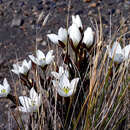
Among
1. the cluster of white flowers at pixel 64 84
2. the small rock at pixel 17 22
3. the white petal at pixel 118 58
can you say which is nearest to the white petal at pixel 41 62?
the cluster of white flowers at pixel 64 84

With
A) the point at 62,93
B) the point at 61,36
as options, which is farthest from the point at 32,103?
the point at 61,36

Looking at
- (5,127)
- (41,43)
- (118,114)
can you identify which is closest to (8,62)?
(41,43)

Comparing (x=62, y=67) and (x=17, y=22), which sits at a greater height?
(x=17, y=22)

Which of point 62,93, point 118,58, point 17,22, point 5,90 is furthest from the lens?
point 17,22

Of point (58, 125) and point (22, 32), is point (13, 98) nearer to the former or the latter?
point (58, 125)

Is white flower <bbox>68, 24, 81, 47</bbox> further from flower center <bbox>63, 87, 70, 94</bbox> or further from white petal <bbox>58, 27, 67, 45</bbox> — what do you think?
flower center <bbox>63, 87, 70, 94</bbox>

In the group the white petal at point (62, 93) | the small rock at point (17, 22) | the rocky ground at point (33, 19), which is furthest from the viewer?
the small rock at point (17, 22)

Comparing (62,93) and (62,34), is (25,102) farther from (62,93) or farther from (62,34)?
(62,34)

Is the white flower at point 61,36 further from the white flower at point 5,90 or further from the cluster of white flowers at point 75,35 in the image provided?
the white flower at point 5,90

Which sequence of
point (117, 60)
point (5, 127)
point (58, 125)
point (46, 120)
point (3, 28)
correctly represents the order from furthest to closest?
point (3, 28) < point (5, 127) < point (58, 125) < point (46, 120) < point (117, 60)
